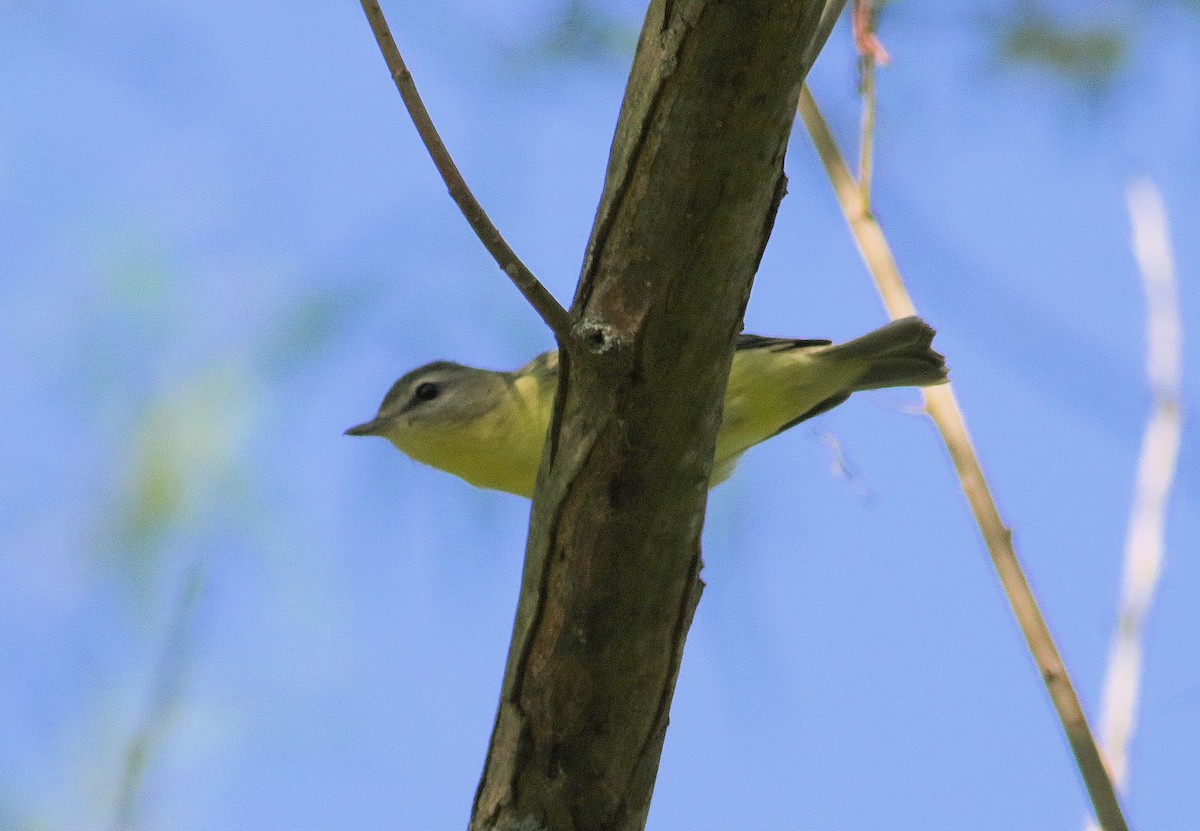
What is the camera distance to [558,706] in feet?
9.01

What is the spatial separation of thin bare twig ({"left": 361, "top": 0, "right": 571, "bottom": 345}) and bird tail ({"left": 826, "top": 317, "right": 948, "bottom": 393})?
2640 mm

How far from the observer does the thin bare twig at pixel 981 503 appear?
2.62 meters

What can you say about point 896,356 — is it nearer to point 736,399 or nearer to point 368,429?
point 736,399

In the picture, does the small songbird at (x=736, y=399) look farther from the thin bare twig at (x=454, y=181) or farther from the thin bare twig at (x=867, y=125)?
the thin bare twig at (x=454, y=181)

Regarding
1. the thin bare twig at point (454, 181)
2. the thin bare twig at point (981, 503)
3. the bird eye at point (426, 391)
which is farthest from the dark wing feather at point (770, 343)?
the thin bare twig at point (454, 181)

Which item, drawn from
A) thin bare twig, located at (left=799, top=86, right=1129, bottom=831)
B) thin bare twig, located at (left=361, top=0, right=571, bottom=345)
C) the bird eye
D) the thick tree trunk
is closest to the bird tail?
thin bare twig, located at (left=799, top=86, right=1129, bottom=831)

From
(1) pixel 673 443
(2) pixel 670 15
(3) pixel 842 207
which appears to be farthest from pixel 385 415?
(2) pixel 670 15

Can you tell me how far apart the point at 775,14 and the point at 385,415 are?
137 inches

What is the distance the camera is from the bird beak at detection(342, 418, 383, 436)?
524 centimetres

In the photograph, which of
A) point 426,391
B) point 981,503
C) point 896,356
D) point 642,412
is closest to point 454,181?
point 642,412

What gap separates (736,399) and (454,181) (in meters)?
2.55

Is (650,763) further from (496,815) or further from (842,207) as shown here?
(842,207)

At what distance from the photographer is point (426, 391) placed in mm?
5258

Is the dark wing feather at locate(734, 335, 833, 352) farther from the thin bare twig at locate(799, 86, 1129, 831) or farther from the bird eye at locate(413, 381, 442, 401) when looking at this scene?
the bird eye at locate(413, 381, 442, 401)
